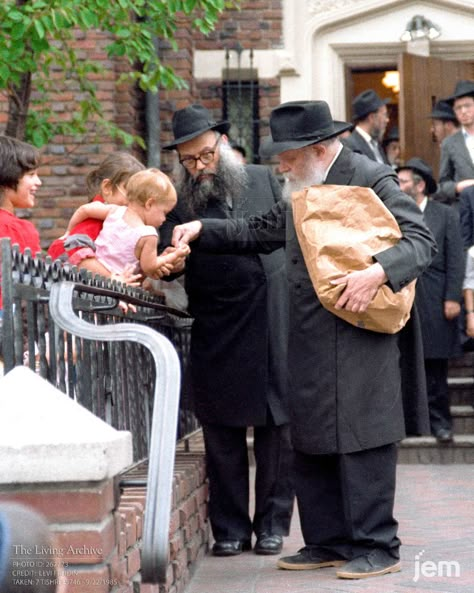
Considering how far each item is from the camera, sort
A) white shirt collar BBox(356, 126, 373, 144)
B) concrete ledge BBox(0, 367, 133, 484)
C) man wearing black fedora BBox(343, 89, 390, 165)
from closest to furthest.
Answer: concrete ledge BBox(0, 367, 133, 484), white shirt collar BBox(356, 126, 373, 144), man wearing black fedora BBox(343, 89, 390, 165)

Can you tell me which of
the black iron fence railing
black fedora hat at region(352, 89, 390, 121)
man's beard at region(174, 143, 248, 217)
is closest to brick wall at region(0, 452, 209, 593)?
the black iron fence railing

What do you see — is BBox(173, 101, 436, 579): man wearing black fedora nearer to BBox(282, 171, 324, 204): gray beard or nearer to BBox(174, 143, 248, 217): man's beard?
BBox(282, 171, 324, 204): gray beard

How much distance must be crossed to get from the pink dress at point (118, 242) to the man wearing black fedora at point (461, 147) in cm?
525

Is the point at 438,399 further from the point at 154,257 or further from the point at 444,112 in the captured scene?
the point at 154,257

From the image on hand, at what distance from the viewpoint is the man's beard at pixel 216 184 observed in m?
6.04

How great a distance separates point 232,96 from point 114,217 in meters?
7.43

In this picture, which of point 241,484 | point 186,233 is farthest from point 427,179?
point 186,233

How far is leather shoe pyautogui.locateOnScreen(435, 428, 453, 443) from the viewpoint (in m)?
9.49

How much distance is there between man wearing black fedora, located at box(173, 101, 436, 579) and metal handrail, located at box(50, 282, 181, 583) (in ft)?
6.29

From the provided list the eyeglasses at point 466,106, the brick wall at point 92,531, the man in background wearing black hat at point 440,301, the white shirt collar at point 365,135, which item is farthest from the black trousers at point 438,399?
the brick wall at point 92,531

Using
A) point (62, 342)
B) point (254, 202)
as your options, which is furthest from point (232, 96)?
point (62, 342)

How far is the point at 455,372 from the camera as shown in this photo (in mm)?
11062

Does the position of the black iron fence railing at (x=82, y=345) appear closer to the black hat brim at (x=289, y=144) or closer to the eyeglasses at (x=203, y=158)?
the eyeglasses at (x=203, y=158)

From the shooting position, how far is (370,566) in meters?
5.11
